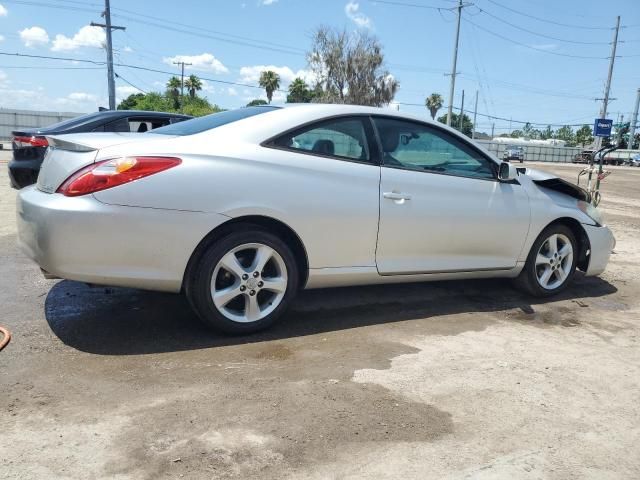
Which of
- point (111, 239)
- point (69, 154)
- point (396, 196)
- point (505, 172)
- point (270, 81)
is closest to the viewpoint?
point (111, 239)

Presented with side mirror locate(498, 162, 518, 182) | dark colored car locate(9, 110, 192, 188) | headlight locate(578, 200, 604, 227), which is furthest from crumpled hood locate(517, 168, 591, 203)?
dark colored car locate(9, 110, 192, 188)

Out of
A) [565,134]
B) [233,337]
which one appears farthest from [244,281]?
[565,134]

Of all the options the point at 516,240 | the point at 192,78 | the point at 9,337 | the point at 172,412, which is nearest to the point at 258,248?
the point at 172,412

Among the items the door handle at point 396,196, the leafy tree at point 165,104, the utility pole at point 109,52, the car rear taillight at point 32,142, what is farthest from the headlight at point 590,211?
the leafy tree at point 165,104

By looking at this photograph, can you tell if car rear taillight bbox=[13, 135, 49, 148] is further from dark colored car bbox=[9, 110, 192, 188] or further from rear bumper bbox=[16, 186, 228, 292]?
rear bumper bbox=[16, 186, 228, 292]

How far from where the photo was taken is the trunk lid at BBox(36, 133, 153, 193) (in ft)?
10.5

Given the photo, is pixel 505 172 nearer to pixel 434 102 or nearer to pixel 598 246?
pixel 598 246

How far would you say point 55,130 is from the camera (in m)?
6.86

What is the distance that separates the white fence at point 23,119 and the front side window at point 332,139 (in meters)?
32.4

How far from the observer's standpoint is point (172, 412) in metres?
2.61

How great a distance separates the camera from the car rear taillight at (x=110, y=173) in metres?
3.09

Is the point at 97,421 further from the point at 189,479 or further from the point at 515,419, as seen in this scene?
the point at 515,419

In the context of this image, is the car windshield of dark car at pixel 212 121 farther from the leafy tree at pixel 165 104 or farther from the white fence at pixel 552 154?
the white fence at pixel 552 154

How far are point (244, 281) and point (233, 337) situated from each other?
0.40m
